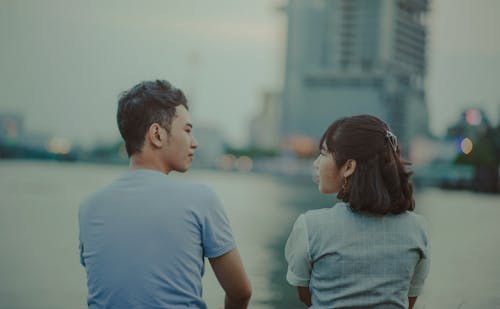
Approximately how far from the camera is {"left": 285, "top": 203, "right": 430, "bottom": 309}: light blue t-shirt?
217 cm

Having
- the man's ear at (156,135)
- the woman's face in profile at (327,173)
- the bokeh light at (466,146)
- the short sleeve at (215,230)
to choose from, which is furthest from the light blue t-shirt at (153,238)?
the bokeh light at (466,146)

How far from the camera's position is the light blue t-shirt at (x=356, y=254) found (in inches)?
85.6

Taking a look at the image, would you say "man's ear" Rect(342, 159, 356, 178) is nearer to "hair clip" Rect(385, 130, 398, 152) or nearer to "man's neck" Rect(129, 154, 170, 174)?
"hair clip" Rect(385, 130, 398, 152)

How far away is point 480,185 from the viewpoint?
6353 centimetres

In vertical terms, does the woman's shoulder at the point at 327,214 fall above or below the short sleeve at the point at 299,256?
above

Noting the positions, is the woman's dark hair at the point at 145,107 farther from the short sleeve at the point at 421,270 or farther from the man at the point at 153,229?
the short sleeve at the point at 421,270

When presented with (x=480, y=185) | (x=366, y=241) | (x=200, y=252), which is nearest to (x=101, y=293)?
(x=200, y=252)

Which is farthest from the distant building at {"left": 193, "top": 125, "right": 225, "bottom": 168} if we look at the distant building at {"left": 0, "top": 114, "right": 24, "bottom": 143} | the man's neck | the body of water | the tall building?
the man's neck

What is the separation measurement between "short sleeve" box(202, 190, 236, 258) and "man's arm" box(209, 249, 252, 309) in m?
0.03

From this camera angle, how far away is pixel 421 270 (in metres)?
2.34

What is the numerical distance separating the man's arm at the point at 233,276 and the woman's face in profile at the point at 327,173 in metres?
0.37

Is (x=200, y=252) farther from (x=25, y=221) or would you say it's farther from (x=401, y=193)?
(x=25, y=221)

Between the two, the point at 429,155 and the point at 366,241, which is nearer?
the point at 366,241

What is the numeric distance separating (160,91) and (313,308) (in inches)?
32.9
